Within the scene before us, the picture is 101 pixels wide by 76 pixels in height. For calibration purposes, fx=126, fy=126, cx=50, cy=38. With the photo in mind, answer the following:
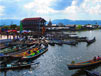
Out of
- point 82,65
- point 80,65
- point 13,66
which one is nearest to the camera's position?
point 80,65

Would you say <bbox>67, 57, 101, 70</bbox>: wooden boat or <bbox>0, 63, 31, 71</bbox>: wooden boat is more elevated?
<bbox>67, 57, 101, 70</bbox>: wooden boat

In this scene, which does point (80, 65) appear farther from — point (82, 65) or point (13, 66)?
point (13, 66)

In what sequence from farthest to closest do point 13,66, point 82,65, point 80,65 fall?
point 82,65, point 13,66, point 80,65

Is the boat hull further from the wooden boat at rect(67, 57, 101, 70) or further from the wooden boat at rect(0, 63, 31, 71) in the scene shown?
the wooden boat at rect(0, 63, 31, 71)

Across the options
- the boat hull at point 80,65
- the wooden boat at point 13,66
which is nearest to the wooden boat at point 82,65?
the boat hull at point 80,65

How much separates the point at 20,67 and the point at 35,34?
50.9 metres

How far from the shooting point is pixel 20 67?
3120cm

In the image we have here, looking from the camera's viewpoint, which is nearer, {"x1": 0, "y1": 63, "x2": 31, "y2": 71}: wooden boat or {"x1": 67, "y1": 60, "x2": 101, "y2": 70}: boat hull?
{"x1": 67, "y1": 60, "x2": 101, "y2": 70}: boat hull

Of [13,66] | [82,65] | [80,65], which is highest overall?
[80,65]

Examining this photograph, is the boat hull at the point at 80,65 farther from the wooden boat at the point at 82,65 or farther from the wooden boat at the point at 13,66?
the wooden boat at the point at 13,66

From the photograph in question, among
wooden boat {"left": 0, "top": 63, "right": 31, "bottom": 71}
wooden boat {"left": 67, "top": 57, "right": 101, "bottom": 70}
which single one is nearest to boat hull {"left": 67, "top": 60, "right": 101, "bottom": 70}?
wooden boat {"left": 67, "top": 57, "right": 101, "bottom": 70}

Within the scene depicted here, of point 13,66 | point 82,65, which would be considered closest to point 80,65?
point 82,65

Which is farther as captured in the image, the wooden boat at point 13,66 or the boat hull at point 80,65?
the wooden boat at point 13,66

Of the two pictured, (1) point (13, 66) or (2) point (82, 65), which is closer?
(1) point (13, 66)
